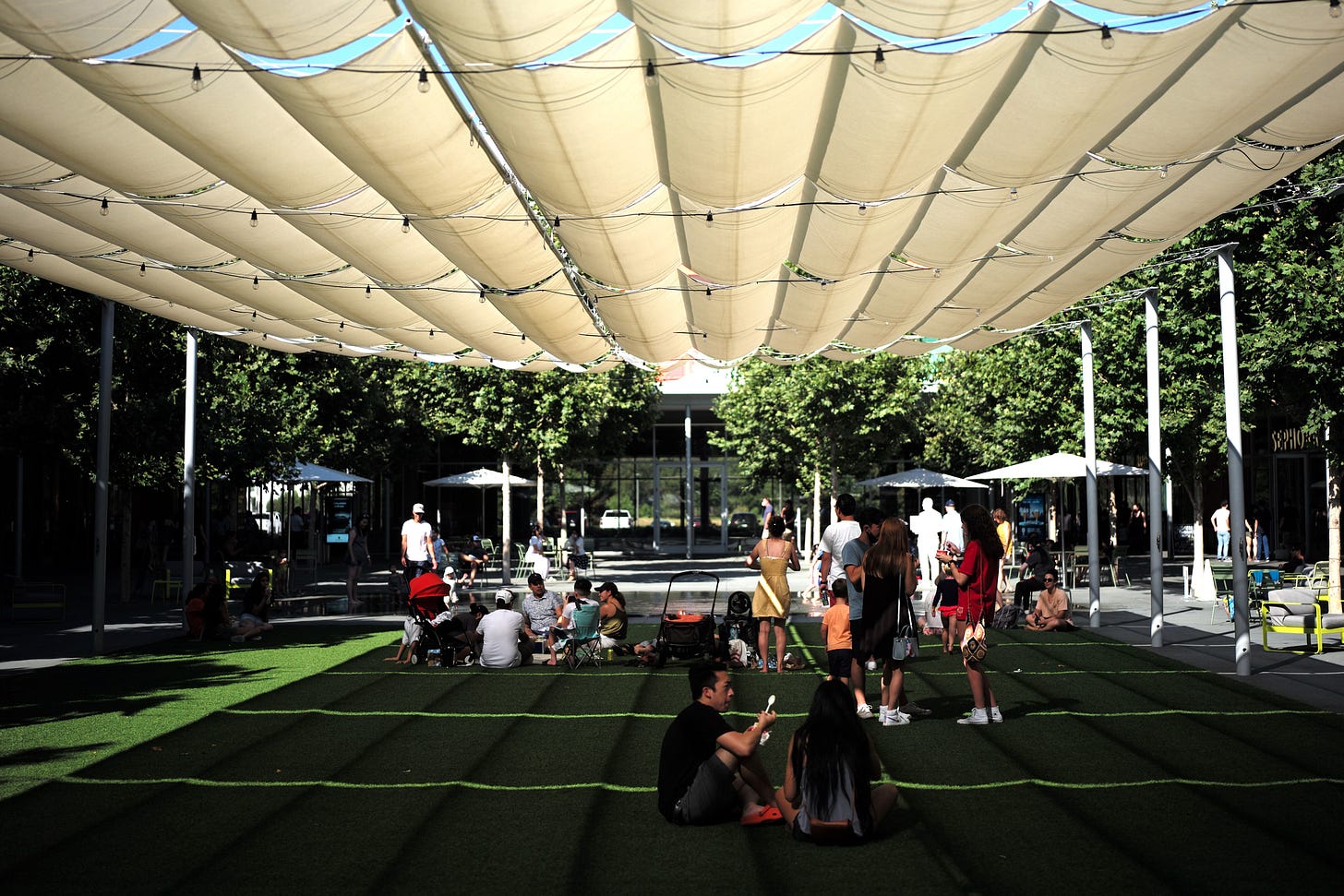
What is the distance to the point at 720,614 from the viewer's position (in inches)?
628

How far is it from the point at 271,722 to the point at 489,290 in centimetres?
445

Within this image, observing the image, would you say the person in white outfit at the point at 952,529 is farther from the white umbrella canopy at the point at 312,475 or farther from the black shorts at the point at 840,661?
the white umbrella canopy at the point at 312,475

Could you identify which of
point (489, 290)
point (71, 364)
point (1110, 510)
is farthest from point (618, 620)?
point (1110, 510)

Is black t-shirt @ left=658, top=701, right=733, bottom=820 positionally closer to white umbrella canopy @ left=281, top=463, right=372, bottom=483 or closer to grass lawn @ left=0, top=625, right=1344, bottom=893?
grass lawn @ left=0, top=625, right=1344, bottom=893

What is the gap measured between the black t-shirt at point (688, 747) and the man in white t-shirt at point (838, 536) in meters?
6.23

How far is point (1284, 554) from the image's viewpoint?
3312 centimetres

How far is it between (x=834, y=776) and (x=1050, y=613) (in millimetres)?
11188

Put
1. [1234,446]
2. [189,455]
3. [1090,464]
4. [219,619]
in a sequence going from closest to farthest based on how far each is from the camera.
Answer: [1234,446] < [219,619] < [1090,464] < [189,455]

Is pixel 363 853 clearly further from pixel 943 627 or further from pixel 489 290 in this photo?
pixel 943 627

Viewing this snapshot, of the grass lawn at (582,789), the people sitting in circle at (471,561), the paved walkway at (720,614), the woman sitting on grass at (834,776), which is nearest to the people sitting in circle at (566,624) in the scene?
the paved walkway at (720,614)

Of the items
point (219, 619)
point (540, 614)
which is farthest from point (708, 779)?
point (219, 619)

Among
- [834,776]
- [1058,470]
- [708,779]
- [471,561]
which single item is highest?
[1058,470]

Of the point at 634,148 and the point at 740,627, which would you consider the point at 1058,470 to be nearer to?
the point at 740,627

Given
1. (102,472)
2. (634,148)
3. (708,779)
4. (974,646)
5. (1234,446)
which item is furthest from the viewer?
(102,472)
